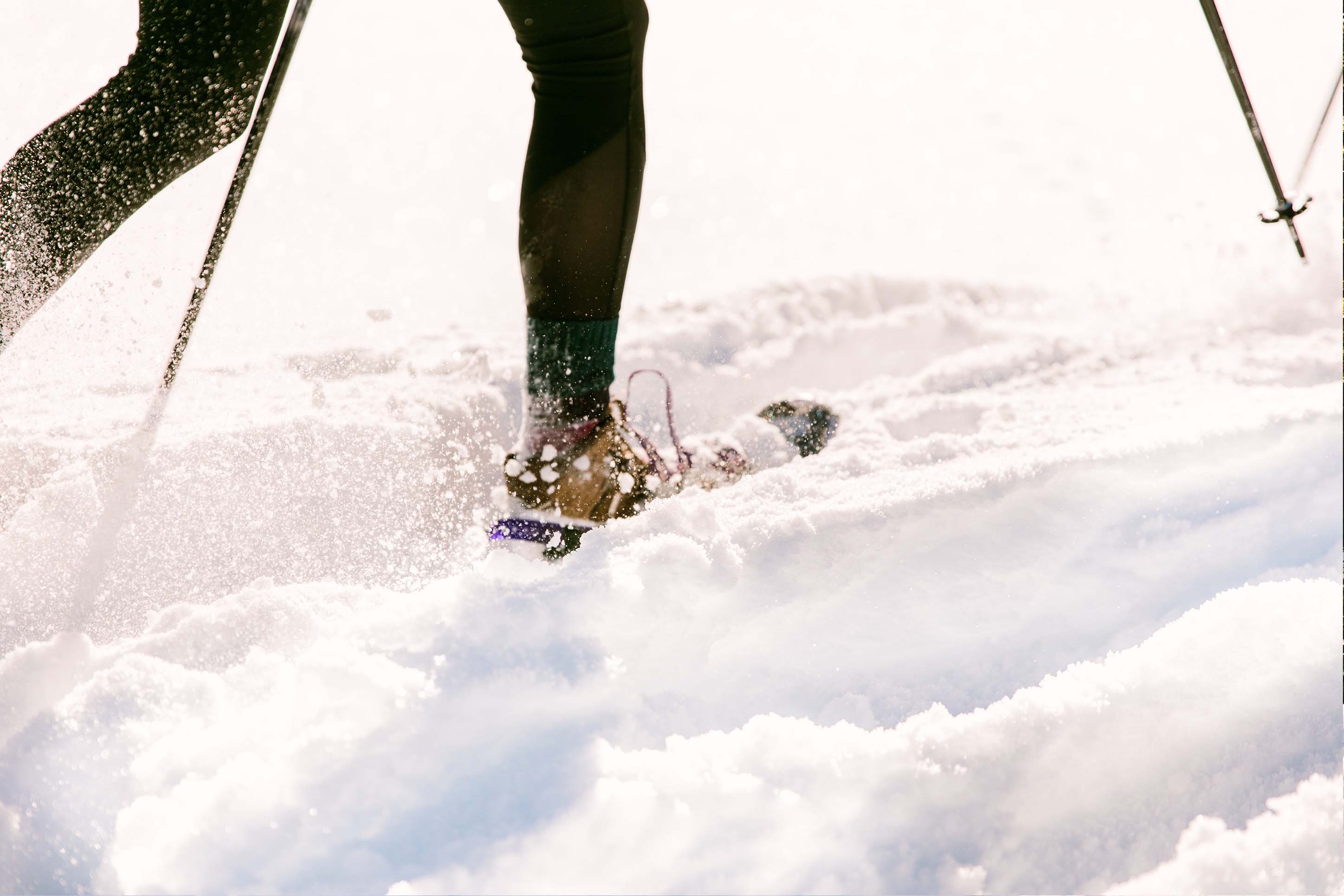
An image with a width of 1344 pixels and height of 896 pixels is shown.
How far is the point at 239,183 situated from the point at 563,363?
1.84ft

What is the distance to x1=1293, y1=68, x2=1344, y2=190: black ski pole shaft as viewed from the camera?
1021 millimetres

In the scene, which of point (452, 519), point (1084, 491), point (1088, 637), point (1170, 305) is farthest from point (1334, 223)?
point (452, 519)

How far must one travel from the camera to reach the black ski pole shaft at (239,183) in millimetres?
1058

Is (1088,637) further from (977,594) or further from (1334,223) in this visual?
(1334,223)

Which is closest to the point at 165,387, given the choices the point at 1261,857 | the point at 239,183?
the point at 239,183

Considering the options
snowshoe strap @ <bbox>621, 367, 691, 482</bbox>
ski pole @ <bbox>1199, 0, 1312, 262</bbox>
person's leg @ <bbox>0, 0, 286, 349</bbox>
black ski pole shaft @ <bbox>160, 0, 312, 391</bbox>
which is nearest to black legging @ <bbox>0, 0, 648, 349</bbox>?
person's leg @ <bbox>0, 0, 286, 349</bbox>

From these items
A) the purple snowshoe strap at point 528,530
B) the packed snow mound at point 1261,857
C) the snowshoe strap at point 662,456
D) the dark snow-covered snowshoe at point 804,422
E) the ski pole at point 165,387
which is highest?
the ski pole at point 165,387

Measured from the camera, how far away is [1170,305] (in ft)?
5.87

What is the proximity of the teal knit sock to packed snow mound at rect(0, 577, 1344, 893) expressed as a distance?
273 millimetres

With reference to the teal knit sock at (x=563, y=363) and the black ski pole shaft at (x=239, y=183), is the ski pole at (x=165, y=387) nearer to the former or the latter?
the black ski pole shaft at (x=239, y=183)

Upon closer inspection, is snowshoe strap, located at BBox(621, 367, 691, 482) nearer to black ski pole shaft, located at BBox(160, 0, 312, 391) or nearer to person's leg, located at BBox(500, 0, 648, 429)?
person's leg, located at BBox(500, 0, 648, 429)

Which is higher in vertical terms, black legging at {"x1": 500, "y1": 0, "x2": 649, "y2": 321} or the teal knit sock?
black legging at {"x1": 500, "y1": 0, "x2": 649, "y2": 321}

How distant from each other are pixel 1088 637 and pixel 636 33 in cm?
77

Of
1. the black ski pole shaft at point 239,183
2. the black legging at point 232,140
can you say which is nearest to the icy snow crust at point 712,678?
the black ski pole shaft at point 239,183
